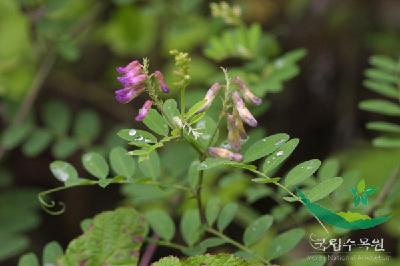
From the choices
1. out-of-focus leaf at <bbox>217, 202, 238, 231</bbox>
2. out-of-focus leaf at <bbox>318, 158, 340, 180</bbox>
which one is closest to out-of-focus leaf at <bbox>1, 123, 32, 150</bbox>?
out-of-focus leaf at <bbox>217, 202, 238, 231</bbox>

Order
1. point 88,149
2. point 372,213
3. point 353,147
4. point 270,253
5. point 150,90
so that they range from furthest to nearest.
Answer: point 353,147 < point 88,149 < point 372,213 < point 270,253 < point 150,90

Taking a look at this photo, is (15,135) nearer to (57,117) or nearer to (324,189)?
(57,117)

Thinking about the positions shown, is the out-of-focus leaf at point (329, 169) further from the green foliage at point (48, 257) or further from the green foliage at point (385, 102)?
the green foliage at point (48, 257)

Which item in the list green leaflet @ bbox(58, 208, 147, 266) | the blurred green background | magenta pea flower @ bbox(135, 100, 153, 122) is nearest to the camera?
magenta pea flower @ bbox(135, 100, 153, 122)

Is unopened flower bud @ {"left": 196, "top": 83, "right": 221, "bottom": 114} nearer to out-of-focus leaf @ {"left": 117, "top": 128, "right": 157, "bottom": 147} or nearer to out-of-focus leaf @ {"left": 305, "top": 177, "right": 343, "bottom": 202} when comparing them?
out-of-focus leaf @ {"left": 117, "top": 128, "right": 157, "bottom": 147}

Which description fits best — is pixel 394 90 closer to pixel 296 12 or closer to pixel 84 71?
pixel 296 12

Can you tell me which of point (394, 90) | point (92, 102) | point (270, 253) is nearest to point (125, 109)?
point (92, 102)

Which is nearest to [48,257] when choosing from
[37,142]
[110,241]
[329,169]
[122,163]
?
[110,241]
